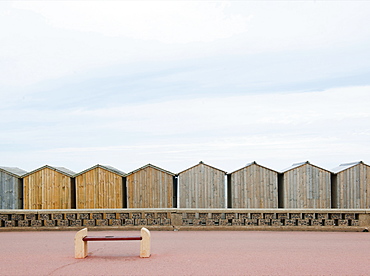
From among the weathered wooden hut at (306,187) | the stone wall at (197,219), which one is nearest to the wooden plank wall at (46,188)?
the stone wall at (197,219)

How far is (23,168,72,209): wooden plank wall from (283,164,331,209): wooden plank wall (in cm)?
987

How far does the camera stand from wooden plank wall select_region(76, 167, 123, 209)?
70.4 feet

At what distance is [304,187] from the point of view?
71.6 feet

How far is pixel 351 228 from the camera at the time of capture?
15.6 m
